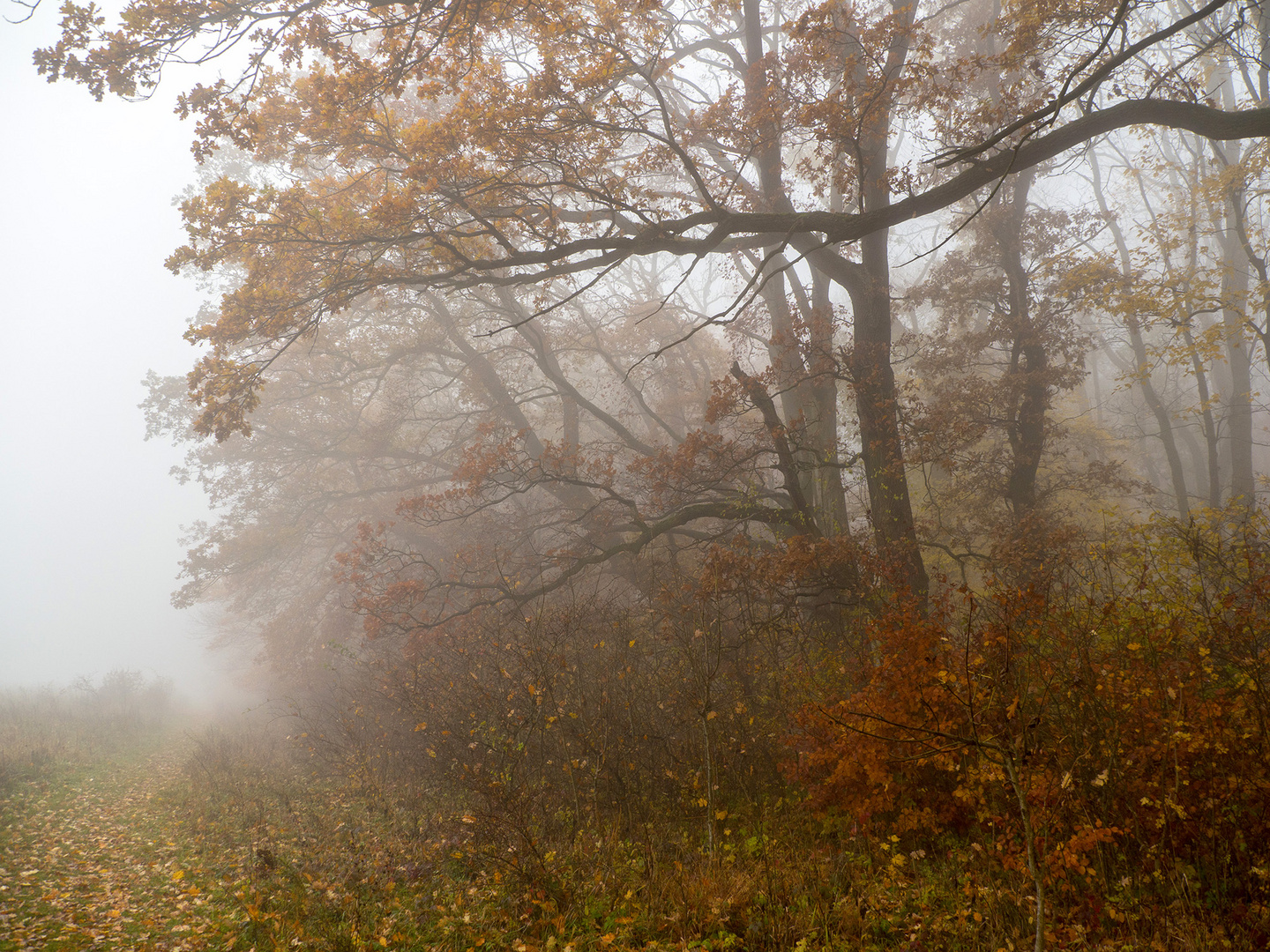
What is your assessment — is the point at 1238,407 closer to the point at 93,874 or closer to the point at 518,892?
the point at 518,892

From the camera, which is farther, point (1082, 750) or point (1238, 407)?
point (1238, 407)

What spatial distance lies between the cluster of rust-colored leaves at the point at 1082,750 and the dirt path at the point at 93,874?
18.1ft

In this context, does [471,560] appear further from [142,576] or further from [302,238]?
[142,576]

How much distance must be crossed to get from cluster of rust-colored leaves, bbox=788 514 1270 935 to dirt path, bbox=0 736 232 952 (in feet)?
18.1

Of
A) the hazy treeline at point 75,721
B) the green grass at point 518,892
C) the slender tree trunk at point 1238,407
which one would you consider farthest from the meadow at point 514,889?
the slender tree trunk at point 1238,407

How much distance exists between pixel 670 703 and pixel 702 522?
26.8 ft

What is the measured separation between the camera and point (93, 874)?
6.33 m

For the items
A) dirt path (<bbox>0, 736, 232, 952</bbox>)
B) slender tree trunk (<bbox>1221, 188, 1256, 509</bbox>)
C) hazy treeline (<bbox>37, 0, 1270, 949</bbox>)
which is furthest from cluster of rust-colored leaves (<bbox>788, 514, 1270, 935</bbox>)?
slender tree trunk (<bbox>1221, 188, 1256, 509</bbox>)

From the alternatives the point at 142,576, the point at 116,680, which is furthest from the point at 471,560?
the point at 142,576

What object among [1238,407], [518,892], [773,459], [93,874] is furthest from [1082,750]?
[1238,407]

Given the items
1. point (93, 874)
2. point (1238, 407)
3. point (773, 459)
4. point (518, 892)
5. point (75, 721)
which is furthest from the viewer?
point (75, 721)

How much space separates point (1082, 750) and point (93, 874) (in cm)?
938

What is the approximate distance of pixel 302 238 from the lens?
790 cm

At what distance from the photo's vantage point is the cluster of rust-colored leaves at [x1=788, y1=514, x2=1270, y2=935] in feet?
12.2
